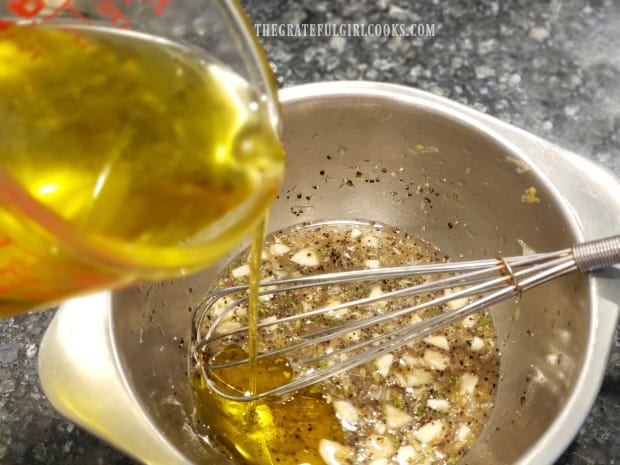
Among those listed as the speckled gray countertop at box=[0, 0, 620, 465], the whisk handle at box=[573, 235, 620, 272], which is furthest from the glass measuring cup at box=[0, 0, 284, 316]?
the speckled gray countertop at box=[0, 0, 620, 465]

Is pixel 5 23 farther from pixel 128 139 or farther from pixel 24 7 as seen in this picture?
pixel 128 139

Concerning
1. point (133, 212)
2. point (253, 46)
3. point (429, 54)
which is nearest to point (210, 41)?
point (253, 46)

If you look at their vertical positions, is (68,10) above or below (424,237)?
above

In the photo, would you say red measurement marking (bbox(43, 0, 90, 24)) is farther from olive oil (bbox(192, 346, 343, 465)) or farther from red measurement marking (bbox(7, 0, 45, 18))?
olive oil (bbox(192, 346, 343, 465))

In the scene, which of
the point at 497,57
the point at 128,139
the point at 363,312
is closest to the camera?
the point at 128,139

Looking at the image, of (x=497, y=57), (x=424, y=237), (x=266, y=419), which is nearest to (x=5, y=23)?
(x=266, y=419)

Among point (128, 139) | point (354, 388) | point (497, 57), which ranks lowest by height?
point (354, 388)

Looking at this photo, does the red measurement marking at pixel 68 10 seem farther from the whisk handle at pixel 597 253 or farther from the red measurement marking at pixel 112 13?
the whisk handle at pixel 597 253
